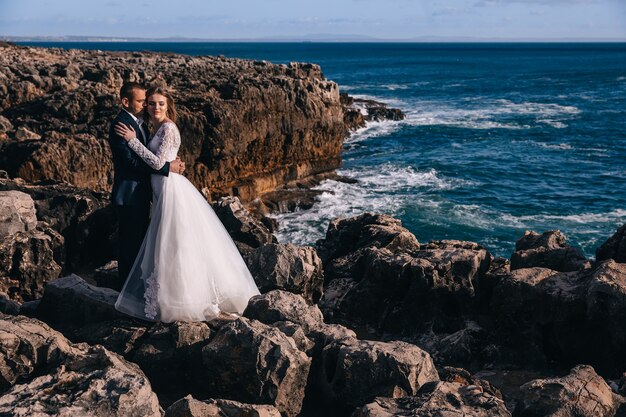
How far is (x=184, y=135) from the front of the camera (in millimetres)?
24812

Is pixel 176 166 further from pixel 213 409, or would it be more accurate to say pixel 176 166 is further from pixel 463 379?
pixel 463 379

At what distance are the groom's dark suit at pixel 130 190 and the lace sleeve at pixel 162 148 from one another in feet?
0.23

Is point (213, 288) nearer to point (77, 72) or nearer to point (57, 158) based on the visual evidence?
point (57, 158)

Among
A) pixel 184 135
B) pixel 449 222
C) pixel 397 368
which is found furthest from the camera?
pixel 449 222

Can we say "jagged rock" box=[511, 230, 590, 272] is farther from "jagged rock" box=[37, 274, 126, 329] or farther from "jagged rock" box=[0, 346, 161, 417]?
"jagged rock" box=[0, 346, 161, 417]

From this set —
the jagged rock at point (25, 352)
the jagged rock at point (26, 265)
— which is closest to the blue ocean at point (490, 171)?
the jagged rock at point (26, 265)

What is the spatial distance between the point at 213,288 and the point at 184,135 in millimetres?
18000

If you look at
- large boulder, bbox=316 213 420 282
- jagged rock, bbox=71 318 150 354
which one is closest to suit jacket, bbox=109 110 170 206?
jagged rock, bbox=71 318 150 354

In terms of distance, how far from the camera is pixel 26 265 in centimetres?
941

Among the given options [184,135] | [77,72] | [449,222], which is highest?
[77,72]

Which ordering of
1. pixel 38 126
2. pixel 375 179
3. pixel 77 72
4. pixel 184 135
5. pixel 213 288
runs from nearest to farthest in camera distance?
1. pixel 213 288
2. pixel 38 126
3. pixel 184 135
4. pixel 77 72
5. pixel 375 179

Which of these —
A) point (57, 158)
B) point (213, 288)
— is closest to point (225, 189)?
point (57, 158)

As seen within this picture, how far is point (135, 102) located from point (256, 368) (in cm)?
331

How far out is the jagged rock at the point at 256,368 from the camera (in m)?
6.18
